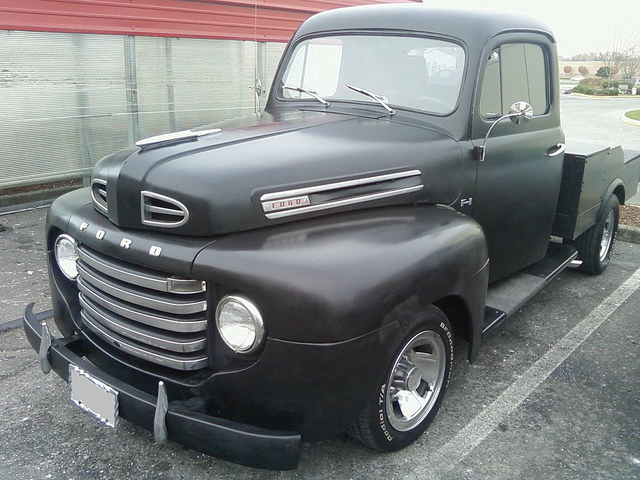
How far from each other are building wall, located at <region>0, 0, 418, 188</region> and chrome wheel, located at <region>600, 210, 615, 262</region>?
13.9 ft

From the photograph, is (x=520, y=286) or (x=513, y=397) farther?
(x=520, y=286)

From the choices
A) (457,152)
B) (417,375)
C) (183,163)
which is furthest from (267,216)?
(457,152)

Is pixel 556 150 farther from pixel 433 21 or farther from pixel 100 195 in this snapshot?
pixel 100 195

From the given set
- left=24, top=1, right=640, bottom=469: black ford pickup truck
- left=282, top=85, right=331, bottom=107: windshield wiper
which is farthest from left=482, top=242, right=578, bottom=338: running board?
left=282, top=85, right=331, bottom=107: windshield wiper

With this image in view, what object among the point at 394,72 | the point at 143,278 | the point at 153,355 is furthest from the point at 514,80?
the point at 153,355

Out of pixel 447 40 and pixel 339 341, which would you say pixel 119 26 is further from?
pixel 339 341

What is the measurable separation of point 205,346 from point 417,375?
1014 millimetres

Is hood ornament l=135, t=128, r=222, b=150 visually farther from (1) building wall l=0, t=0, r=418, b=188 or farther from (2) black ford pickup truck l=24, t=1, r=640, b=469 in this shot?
(1) building wall l=0, t=0, r=418, b=188

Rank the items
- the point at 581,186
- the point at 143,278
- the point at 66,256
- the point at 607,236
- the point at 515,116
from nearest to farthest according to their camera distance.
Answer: the point at 143,278 < the point at 66,256 < the point at 515,116 < the point at 581,186 < the point at 607,236

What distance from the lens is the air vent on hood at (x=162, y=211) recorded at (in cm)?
251

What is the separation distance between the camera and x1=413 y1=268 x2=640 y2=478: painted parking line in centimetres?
291

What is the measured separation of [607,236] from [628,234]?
1.18 m

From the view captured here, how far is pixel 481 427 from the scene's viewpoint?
319 cm

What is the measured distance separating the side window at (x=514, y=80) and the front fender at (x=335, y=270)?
1196 millimetres
